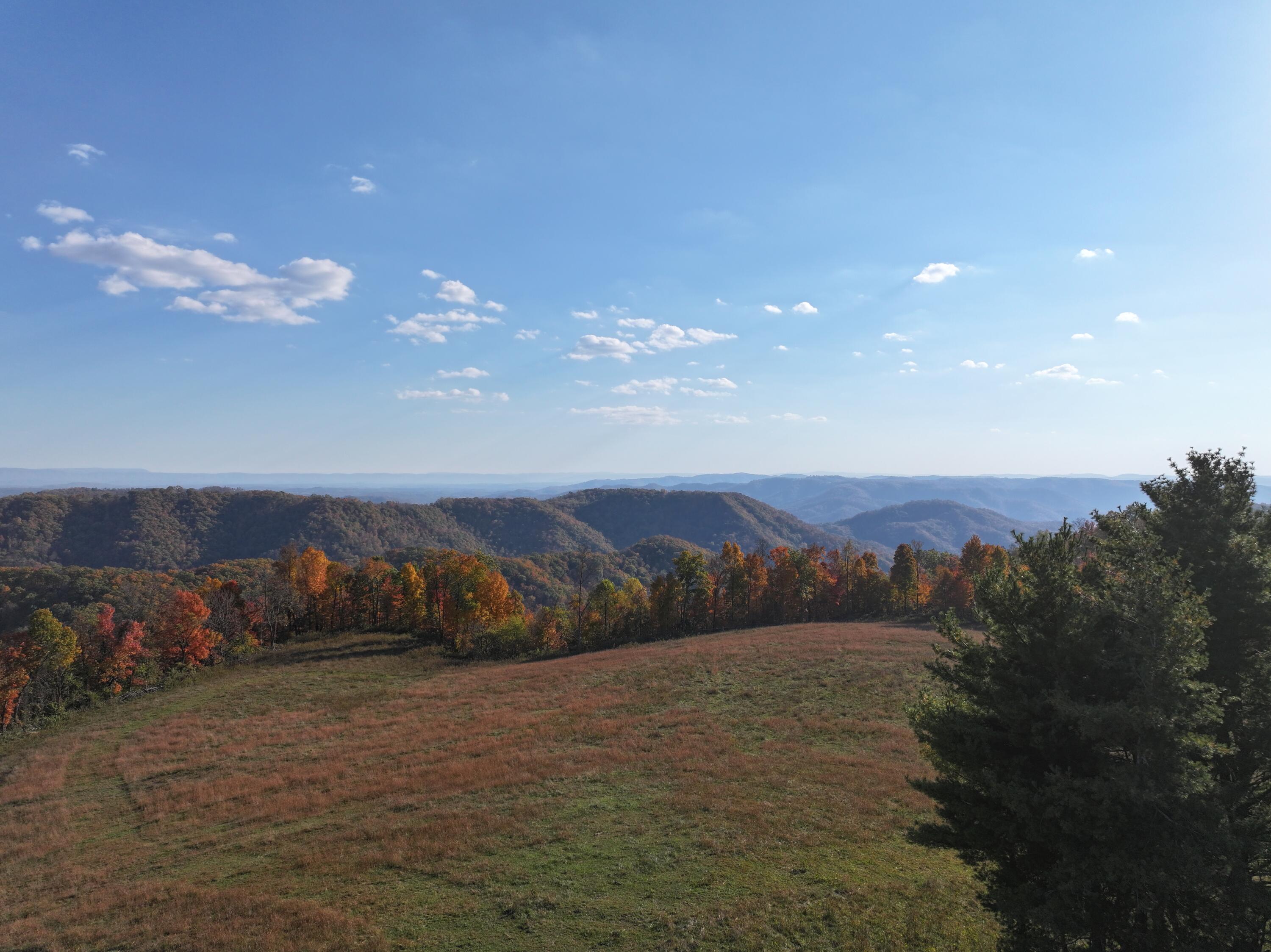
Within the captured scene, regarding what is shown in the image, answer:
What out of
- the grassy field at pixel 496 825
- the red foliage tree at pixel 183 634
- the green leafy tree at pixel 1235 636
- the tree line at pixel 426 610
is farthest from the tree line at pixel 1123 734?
the red foliage tree at pixel 183 634

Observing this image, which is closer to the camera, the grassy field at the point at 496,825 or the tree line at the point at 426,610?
the grassy field at the point at 496,825

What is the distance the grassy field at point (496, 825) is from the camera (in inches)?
538

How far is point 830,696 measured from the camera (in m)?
35.7

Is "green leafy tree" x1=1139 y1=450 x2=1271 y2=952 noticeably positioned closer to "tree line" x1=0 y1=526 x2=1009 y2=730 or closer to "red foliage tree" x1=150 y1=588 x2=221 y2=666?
"tree line" x1=0 y1=526 x2=1009 y2=730

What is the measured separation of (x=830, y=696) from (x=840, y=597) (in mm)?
56355

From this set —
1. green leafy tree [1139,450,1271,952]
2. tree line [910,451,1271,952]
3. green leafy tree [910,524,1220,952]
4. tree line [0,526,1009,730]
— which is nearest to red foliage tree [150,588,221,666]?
tree line [0,526,1009,730]

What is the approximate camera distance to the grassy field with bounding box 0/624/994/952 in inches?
538

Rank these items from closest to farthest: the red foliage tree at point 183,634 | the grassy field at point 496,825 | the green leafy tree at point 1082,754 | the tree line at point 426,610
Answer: the green leafy tree at point 1082,754 < the grassy field at point 496,825 < the tree line at point 426,610 < the red foliage tree at point 183,634

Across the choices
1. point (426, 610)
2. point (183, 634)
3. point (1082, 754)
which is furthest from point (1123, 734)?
point (426, 610)

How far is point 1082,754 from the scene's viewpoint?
10664mm

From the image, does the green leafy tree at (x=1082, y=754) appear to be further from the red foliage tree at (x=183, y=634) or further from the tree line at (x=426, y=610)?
the red foliage tree at (x=183, y=634)

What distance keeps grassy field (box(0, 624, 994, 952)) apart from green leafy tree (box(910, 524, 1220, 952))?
3383mm

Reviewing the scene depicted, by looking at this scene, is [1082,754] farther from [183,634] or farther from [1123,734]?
[183,634]

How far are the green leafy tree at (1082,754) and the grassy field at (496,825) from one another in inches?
133
